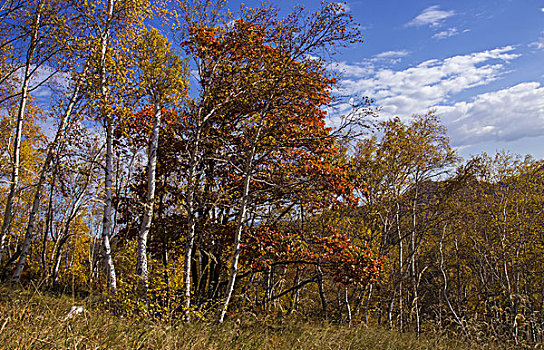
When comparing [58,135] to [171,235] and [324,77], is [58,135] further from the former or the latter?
[324,77]

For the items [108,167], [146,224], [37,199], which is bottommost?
[146,224]

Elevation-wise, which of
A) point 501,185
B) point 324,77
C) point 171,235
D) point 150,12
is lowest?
point 171,235

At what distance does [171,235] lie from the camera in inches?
380

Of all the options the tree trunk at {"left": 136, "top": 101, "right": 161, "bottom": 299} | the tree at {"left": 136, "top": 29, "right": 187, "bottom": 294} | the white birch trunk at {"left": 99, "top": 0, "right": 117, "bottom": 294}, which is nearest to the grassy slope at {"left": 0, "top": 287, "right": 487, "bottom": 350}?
the white birch trunk at {"left": 99, "top": 0, "right": 117, "bottom": 294}

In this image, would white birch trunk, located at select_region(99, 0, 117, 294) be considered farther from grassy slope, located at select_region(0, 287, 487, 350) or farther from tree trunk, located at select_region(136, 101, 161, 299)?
grassy slope, located at select_region(0, 287, 487, 350)

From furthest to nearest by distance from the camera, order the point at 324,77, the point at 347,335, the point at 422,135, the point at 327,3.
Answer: the point at 422,135, the point at 324,77, the point at 327,3, the point at 347,335

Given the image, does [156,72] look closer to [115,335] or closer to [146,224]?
[146,224]

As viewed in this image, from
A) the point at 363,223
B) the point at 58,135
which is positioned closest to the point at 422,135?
the point at 363,223

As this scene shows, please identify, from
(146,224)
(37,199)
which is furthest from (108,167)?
(37,199)

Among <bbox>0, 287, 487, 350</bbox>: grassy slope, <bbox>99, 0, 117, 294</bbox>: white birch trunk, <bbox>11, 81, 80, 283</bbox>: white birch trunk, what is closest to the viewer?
<bbox>0, 287, 487, 350</bbox>: grassy slope

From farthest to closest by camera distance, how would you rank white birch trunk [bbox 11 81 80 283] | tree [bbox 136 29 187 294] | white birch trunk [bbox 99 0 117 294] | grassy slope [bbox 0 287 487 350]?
1. white birch trunk [bbox 11 81 80 283]
2. tree [bbox 136 29 187 294]
3. white birch trunk [bbox 99 0 117 294]
4. grassy slope [bbox 0 287 487 350]

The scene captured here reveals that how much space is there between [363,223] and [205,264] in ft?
23.9

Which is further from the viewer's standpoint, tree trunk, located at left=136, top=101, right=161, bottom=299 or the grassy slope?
tree trunk, located at left=136, top=101, right=161, bottom=299

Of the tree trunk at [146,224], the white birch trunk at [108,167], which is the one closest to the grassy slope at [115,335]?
the white birch trunk at [108,167]
